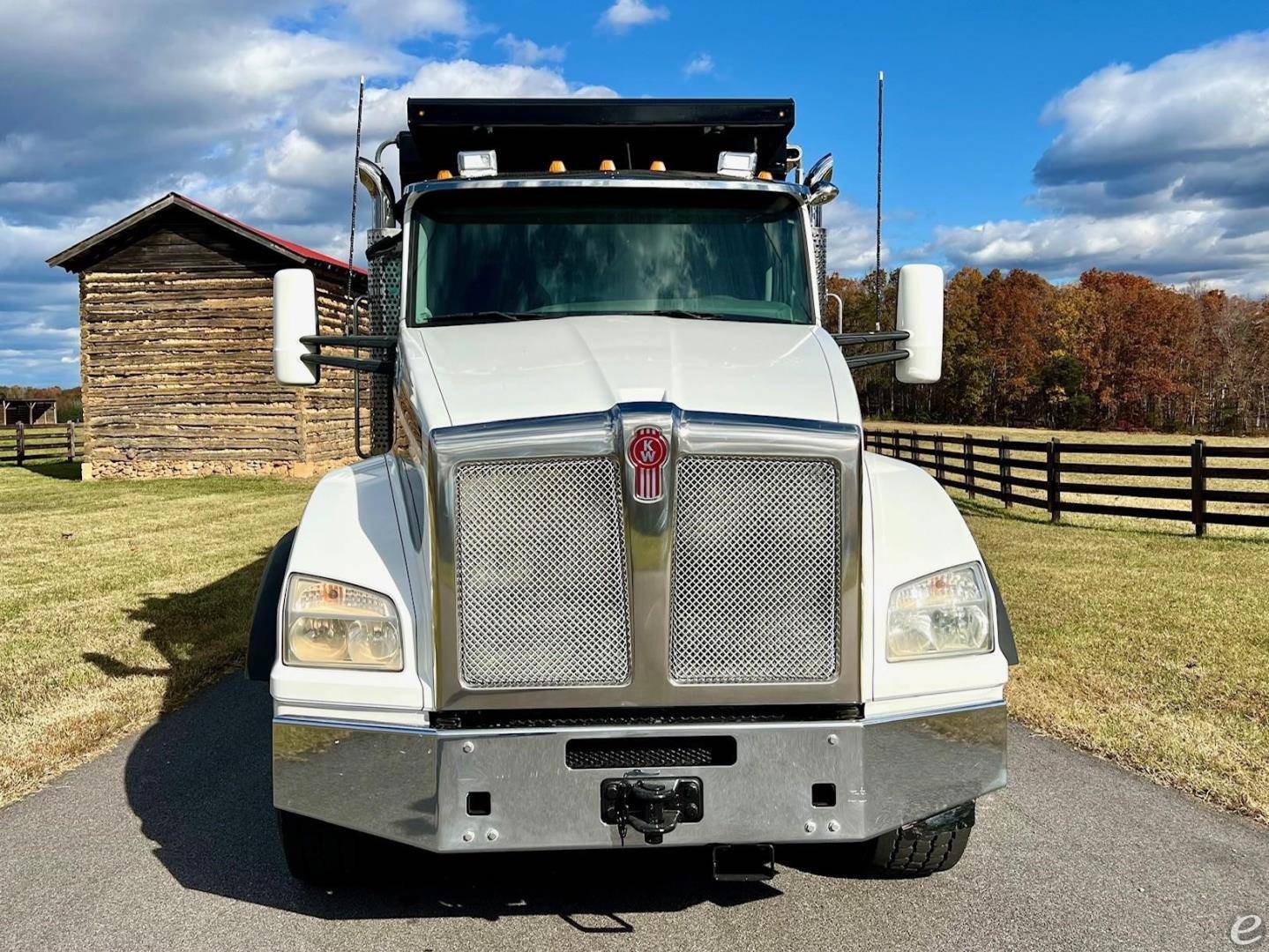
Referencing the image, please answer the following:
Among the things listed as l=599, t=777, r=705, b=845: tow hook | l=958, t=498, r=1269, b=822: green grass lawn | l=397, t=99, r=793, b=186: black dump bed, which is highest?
l=397, t=99, r=793, b=186: black dump bed

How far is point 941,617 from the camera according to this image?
3.20m

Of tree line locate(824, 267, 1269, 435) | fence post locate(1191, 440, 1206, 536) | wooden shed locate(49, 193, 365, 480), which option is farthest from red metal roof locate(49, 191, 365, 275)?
tree line locate(824, 267, 1269, 435)

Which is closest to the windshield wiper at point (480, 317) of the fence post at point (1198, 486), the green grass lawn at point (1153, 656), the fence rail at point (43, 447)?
the green grass lawn at point (1153, 656)

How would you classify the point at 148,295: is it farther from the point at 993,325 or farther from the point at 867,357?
the point at 993,325

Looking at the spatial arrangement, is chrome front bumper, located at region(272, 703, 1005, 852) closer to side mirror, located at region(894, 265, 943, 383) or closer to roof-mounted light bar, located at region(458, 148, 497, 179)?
side mirror, located at region(894, 265, 943, 383)

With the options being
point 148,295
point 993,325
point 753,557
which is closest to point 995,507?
point 753,557

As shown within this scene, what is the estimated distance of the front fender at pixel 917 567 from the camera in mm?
3104

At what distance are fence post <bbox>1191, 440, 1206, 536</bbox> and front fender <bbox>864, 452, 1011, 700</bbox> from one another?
10.8 metres

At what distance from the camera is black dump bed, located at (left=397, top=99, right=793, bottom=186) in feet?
17.3

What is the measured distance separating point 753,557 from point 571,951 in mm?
1333

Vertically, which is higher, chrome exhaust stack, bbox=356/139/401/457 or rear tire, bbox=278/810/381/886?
chrome exhaust stack, bbox=356/139/401/457

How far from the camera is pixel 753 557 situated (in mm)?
3055

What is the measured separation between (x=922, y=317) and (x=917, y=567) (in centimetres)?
180

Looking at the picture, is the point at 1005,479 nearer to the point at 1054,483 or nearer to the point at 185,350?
the point at 1054,483
